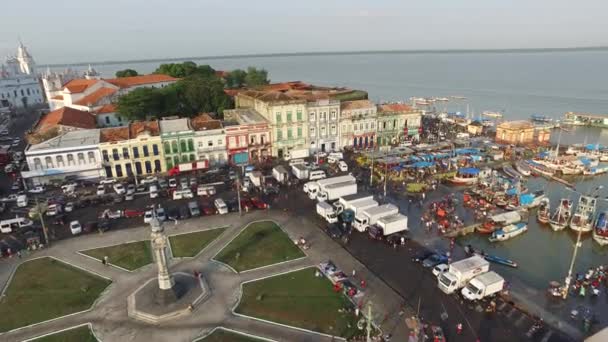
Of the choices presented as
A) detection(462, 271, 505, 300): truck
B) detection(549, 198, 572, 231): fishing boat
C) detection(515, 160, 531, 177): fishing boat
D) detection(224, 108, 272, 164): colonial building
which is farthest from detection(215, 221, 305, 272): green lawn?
detection(515, 160, 531, 177): fishing boat

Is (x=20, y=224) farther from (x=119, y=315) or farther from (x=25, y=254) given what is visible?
(x=119, y=315)

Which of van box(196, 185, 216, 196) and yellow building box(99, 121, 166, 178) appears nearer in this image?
van box(196, 185, 216, 196)

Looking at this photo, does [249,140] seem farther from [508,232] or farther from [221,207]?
[508,232]

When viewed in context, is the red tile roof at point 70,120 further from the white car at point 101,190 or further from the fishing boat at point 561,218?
the fishing boat at point 561,218

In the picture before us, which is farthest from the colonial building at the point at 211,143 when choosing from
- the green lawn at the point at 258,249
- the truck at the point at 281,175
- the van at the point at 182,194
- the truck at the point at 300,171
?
the green lawn at the point at 258,249

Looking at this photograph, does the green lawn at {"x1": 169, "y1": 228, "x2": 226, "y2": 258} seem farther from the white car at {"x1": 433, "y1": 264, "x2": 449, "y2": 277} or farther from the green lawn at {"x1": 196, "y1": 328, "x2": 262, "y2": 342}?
the white car at {"x1": 433, "y1": 264, "x2": 449, "y2": 277}
